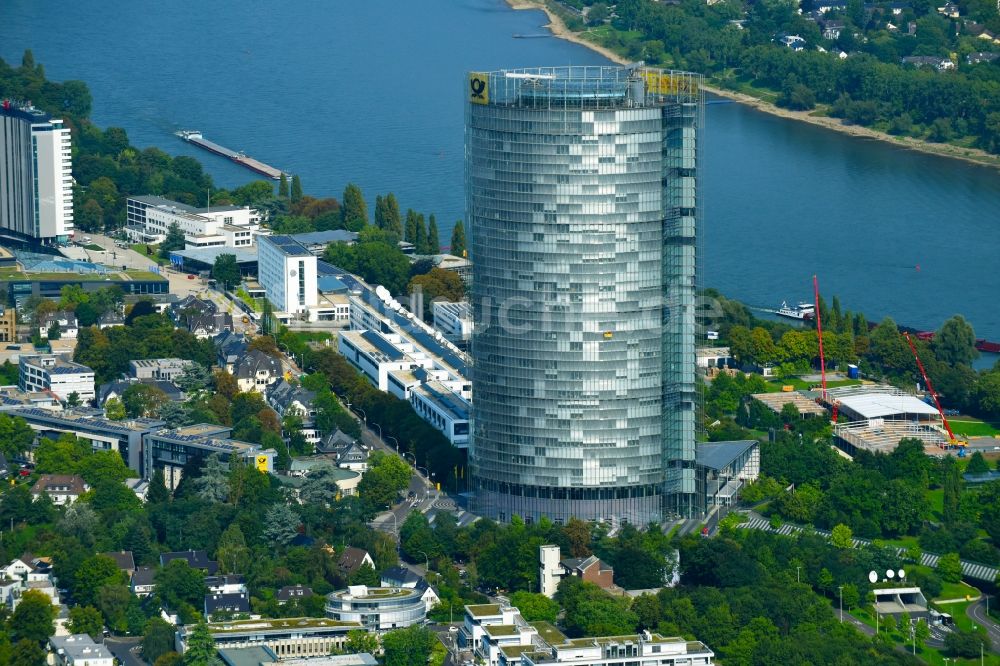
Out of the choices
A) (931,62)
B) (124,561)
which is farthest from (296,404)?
(931,62)

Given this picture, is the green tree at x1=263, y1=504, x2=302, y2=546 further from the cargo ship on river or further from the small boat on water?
the cargo ship on river

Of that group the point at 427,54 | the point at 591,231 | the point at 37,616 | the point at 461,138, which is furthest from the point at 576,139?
the point at 427,54

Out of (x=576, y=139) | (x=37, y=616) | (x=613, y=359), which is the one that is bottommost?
(x=37, y=616)

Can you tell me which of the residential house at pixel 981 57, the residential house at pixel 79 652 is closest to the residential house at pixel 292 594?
the residential house at pixel 79 652

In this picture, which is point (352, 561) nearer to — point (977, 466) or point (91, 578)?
point (91, 578)

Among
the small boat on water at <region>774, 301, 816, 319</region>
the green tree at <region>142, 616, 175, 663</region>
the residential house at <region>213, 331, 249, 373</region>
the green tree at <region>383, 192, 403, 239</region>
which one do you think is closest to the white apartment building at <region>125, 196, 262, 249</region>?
the green tree at <region>383, 192, 403, 239</region>

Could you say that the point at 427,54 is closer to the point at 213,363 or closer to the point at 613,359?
the point at 213,363
